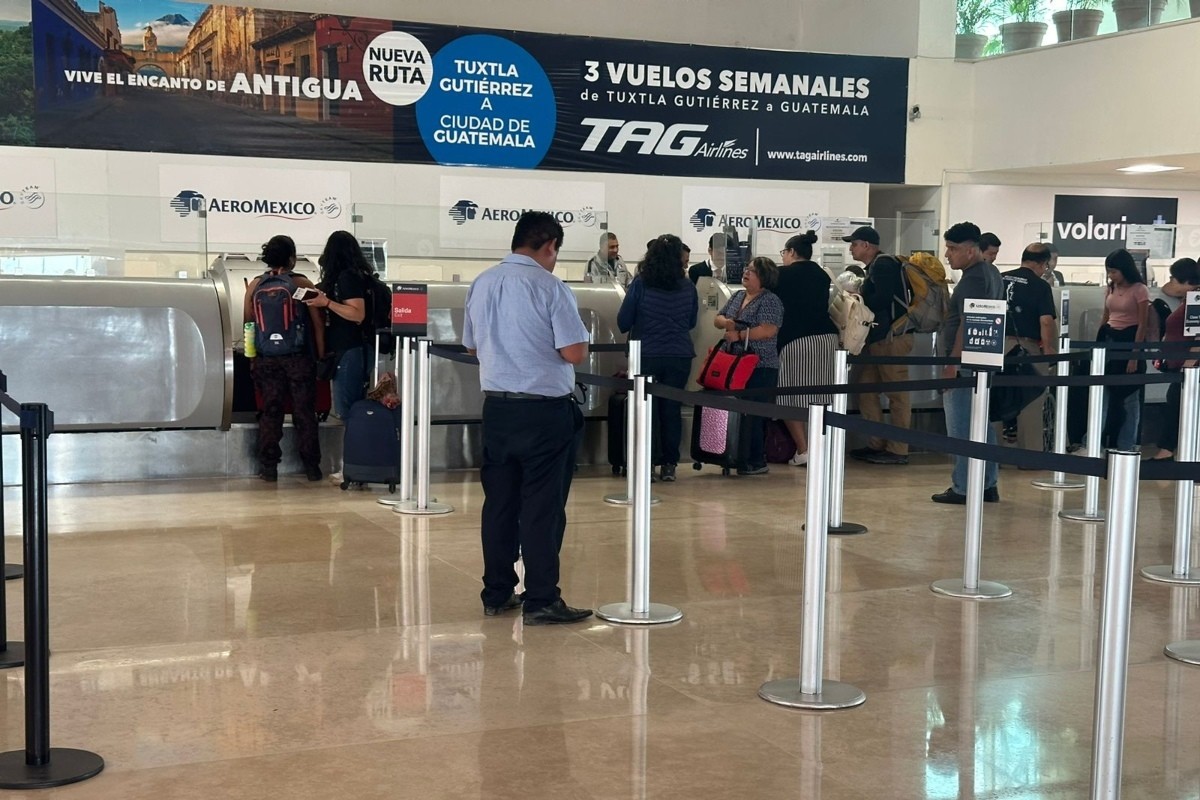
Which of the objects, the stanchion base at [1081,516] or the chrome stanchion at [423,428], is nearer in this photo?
the chrome stanchion at [423,428]

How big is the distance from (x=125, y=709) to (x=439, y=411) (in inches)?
Result: 212

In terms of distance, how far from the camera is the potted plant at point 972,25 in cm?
1831

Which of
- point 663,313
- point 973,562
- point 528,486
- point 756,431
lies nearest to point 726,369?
point 663,313

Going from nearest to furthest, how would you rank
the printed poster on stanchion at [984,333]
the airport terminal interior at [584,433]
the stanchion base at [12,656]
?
the airport terminal interior at [584,433] < the stanchion base at [12,656] < the printed poster on stanchion at [984,333]

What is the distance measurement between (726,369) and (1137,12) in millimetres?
9970

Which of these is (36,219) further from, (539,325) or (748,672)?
(748,672)

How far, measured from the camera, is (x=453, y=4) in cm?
1711

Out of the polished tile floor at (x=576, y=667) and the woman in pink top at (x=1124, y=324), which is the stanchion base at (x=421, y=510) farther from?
the woman in pink top at (x=1124, y=324)

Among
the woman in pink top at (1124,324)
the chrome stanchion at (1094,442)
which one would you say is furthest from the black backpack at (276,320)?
the woman in pink top at (1124,324)

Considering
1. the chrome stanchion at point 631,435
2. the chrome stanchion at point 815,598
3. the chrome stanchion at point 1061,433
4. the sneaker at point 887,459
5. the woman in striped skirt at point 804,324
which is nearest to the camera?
the chrome stanchion at point 815,598

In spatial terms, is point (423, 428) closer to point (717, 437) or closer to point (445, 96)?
point (717, 437)

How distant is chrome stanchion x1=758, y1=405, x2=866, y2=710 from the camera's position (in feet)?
13.9

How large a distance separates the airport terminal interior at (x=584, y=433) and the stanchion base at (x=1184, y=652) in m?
0.05

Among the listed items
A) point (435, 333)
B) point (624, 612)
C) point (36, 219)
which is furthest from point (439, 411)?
point (624, 612)
